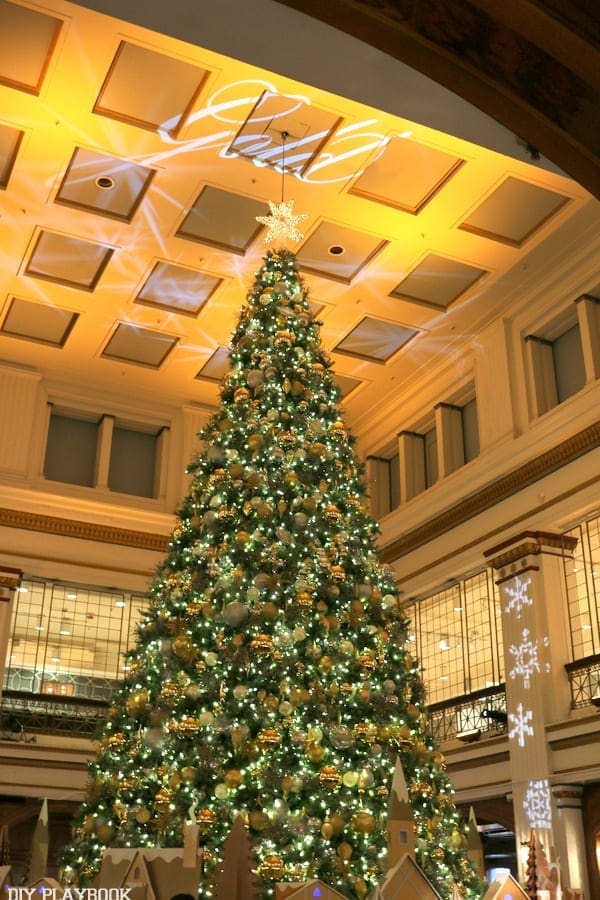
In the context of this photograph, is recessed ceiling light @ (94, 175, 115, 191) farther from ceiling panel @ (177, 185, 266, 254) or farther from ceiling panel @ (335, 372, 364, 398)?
ceiling panel @ (335, 372, 364, 398)

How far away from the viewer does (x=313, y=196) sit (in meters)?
10.3

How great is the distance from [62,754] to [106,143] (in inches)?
297

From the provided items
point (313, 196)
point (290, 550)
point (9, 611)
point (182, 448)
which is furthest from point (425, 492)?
point (290, 550)

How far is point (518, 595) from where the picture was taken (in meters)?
10.9

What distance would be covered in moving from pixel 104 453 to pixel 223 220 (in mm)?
4429

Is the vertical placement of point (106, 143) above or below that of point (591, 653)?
above

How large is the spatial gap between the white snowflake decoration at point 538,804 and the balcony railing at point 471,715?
3.28 feet

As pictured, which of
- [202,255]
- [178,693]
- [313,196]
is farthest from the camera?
[202,255]

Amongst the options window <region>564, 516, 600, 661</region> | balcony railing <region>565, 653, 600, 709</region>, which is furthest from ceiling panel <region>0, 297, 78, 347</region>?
balcony railing <region>565, 653, 600, 709</region>

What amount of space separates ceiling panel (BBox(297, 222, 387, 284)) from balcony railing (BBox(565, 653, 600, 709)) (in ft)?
16.9

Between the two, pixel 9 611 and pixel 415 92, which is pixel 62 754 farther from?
pixel 415 92

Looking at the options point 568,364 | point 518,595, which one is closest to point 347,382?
point 568,364

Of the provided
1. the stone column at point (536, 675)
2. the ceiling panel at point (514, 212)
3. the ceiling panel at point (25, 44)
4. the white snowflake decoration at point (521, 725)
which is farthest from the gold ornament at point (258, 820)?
the ceiling panel at point (514, 212)

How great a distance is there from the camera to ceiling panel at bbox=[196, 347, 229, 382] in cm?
1323
